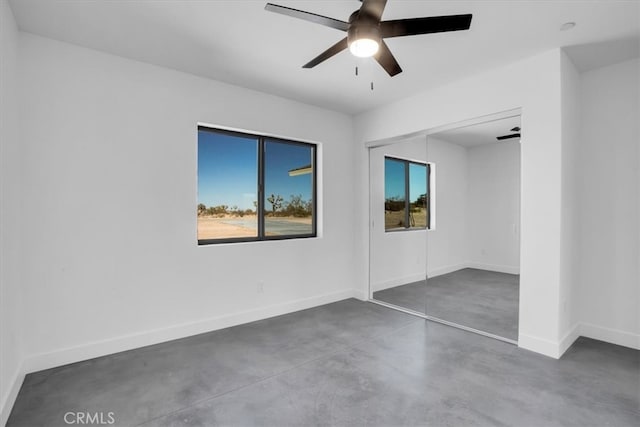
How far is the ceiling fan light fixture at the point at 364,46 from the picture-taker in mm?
1860

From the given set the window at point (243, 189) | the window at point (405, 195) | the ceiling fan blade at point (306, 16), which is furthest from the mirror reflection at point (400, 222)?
the ceiling fan blade at point (306, 16)

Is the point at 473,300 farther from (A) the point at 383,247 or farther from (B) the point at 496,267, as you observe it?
(A) the point at 383,247

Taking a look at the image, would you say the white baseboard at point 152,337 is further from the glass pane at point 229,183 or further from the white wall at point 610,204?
the white wall at point 610,204

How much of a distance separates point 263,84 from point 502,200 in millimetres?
2842

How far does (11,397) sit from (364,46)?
3.15m

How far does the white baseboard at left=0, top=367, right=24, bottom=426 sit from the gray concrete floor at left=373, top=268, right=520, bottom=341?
3682mm

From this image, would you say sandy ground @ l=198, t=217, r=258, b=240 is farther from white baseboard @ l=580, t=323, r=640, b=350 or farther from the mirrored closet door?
white baseboard @ l=580, t=323, r=640, b=350

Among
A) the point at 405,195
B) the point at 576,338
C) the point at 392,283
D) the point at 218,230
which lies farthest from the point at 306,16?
the point at 576,338

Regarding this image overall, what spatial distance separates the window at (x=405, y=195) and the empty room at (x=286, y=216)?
4 cm

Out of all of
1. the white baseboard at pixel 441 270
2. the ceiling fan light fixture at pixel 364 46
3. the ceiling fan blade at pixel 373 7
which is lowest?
the white baseboard at pixel 441 270

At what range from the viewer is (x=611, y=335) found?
3025 millimetres

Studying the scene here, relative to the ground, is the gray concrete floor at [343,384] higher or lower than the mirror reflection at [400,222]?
lower

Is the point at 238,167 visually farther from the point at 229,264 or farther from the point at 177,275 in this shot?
the point at 177,275

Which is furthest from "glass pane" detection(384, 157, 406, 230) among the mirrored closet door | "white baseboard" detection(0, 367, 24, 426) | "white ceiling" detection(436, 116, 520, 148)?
"white baseboard" detection(0, 367, 24, 426)
